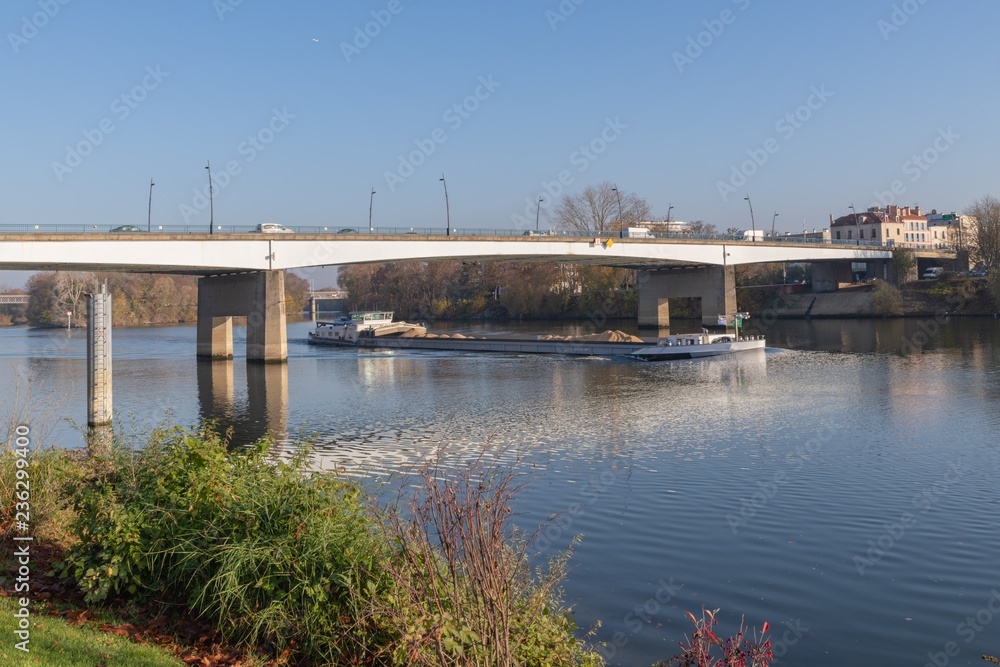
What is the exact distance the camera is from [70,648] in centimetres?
659

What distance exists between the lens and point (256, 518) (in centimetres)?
788

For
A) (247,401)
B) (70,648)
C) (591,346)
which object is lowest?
(247,401)

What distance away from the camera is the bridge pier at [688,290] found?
78.2 meters

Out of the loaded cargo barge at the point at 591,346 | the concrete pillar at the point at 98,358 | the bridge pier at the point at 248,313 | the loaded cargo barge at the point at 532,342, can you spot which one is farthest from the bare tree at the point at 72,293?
the concrete pillar at the point at 98,358

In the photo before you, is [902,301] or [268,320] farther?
[902,301]

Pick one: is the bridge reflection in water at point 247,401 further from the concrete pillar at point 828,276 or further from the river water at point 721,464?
the concrete pillar at point 828,276

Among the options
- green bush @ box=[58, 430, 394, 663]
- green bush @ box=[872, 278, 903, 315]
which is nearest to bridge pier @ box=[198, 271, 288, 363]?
green bush @ box=[58, 430, 394, 663]

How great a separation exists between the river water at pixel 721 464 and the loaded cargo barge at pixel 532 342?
497 centimetres

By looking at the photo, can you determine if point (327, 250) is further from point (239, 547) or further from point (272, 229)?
point (239, 547)

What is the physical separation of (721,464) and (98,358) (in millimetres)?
18443

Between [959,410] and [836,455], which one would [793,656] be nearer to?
[836,455]

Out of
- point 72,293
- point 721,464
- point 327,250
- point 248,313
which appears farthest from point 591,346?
point 72,293

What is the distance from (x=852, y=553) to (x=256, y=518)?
28.9 feet

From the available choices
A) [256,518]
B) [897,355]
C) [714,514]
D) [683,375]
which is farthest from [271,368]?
[256,518]
